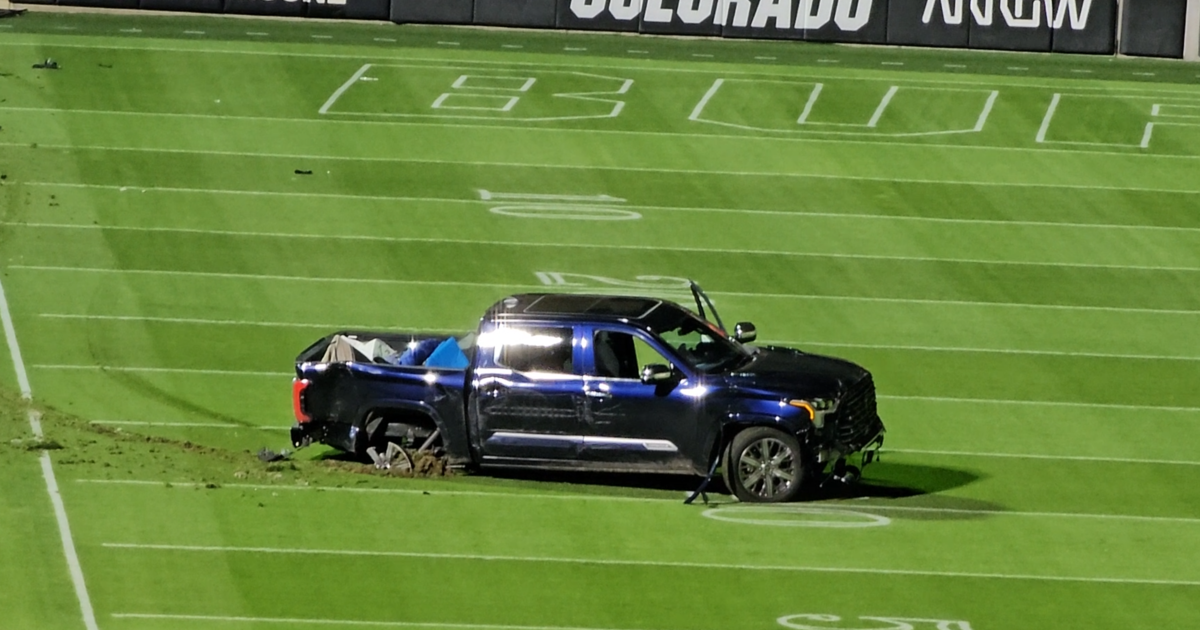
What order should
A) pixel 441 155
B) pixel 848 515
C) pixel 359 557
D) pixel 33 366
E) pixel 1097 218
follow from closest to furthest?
pixel 359 557
pixel 848 515
pixel 33 366
pixel 1097 218
pixel 441 155

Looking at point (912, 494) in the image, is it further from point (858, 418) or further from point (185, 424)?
point (185, 424)

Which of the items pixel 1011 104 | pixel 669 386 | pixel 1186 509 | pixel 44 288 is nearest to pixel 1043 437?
pixel 1186 509

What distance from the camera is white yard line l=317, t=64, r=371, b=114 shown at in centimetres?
2961

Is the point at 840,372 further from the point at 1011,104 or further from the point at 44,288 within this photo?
the point at 1011,104

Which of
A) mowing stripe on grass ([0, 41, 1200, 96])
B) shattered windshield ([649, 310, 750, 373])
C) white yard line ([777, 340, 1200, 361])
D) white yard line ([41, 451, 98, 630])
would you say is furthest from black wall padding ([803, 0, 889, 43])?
white yard line ([41, 451, 98, 630])

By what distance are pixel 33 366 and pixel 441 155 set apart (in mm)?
9069

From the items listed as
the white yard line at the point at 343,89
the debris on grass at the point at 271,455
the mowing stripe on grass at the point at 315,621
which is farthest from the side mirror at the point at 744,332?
the white yard line at the point at 343,89

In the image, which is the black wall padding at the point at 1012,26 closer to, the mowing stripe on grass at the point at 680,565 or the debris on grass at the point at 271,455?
the debris on grass at the point at 271,455

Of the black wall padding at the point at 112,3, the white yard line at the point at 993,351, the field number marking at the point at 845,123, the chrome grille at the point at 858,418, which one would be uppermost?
the black wall padding at the point at 112,3

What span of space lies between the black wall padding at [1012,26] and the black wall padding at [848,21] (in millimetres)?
1383

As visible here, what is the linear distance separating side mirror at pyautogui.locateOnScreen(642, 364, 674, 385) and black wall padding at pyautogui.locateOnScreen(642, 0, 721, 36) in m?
20.0

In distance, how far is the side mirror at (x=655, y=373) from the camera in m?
15.1

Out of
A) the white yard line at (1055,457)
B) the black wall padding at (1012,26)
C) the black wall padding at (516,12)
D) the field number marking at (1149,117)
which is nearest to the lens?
the white yard line at (1055,457)

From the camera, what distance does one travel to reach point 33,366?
19.7 meters
